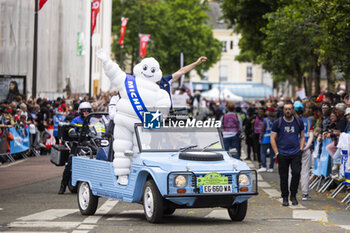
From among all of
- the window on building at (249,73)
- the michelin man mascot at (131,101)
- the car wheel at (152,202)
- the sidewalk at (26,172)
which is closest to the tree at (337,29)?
the sidewalk at (26,172)

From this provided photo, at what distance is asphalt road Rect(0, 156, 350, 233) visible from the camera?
1149 cm

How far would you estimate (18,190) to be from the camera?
17719 millimetres

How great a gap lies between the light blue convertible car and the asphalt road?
1.02 ft

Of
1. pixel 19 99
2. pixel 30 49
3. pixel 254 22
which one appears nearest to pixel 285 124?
pixel 19 99

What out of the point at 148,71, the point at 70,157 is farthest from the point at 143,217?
the point at 70,157

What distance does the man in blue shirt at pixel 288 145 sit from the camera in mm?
15086

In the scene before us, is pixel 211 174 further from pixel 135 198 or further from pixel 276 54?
pixel 276 54

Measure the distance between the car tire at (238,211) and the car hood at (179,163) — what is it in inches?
25.8

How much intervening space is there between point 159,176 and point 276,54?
26122 mm

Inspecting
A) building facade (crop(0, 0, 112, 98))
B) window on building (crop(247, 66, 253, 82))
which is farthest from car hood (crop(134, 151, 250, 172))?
window on building (crop(247, 66, 253, 82))

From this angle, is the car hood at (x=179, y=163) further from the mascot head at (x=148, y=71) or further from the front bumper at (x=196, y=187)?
the mascot head at (x=148, y=71)

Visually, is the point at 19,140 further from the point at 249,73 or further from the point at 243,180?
the point at 249,73

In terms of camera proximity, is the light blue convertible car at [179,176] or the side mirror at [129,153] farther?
the side mirror at [129,153]

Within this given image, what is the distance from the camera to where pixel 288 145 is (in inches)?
594
